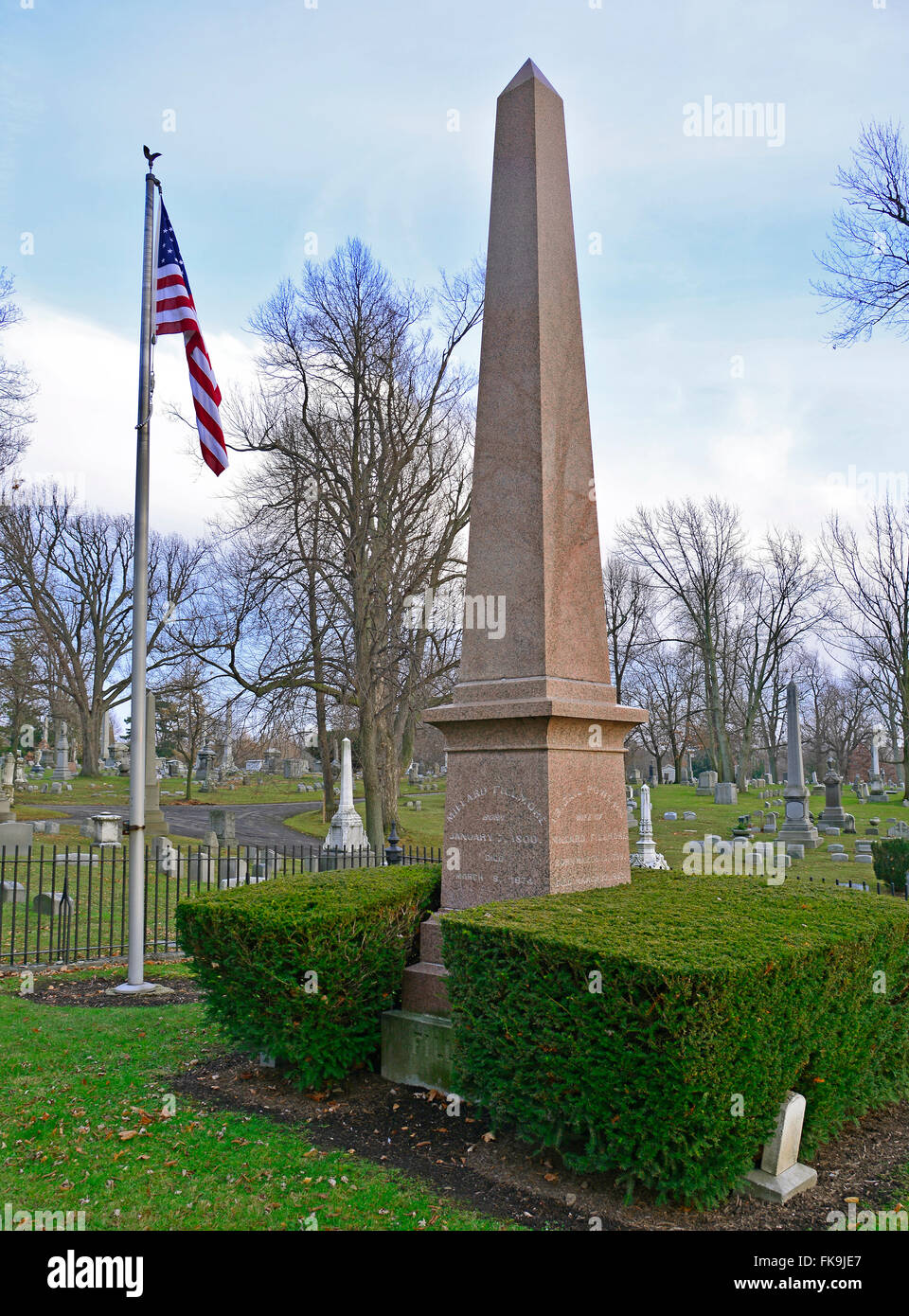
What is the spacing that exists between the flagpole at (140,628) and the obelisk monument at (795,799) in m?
19.6

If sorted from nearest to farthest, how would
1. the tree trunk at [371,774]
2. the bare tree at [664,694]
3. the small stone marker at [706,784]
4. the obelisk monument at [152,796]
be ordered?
the tree trunk at [371,774], the obelisk monument at [152,796], the small stone marker at [706,784], the bare tree at [664,694]

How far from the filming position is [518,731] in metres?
5.46

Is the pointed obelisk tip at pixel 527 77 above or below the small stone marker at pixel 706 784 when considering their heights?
above

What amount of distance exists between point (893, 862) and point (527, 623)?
1214 cm

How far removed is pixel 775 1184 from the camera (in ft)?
12.8

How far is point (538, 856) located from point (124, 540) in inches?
1761

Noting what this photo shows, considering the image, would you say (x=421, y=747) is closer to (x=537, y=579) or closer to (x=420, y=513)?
(x=420, y=513)

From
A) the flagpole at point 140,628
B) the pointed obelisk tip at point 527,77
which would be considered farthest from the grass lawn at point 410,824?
the pointed obelisk tip at point 527,77

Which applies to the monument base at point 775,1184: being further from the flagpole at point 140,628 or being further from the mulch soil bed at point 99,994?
the flagpole at point 140,628

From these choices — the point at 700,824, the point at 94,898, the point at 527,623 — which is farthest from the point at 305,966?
the point at 700,824

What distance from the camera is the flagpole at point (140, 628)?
8.59 m

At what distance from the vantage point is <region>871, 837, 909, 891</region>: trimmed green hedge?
14492mm

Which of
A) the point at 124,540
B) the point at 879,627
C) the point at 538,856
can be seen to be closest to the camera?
the point at 538,856
